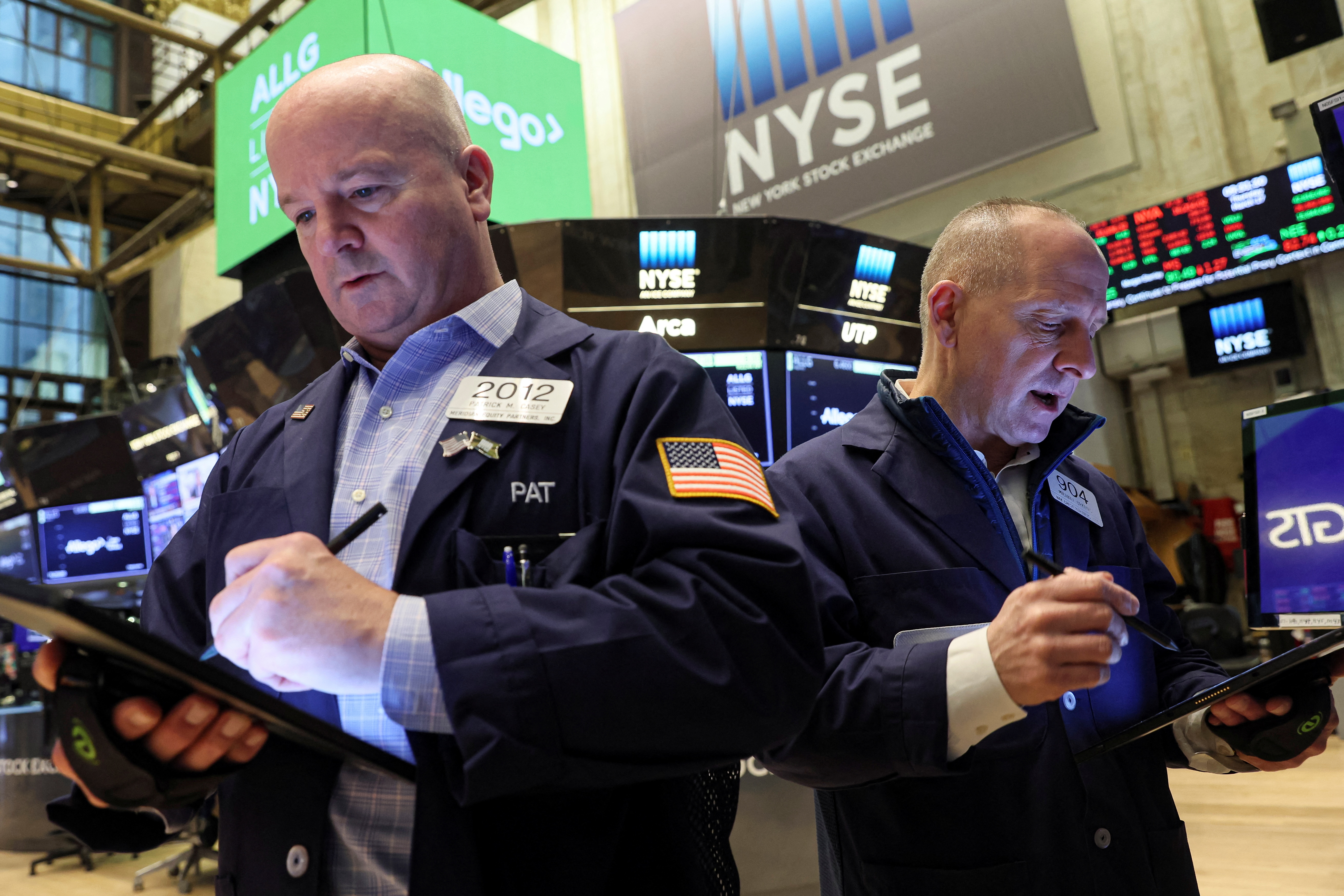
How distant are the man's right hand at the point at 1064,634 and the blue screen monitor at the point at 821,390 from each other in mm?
3296

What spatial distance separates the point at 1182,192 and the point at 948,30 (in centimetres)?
243

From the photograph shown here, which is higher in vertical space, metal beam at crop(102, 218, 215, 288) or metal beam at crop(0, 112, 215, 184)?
metal beam at crop(0, 112, 215, 184)

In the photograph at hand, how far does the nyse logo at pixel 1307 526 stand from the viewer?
62.3 inches

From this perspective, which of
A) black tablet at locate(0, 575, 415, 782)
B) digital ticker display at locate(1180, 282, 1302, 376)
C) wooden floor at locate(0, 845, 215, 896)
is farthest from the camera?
digital ticker display at locate(1180, 282, 1302, 376)

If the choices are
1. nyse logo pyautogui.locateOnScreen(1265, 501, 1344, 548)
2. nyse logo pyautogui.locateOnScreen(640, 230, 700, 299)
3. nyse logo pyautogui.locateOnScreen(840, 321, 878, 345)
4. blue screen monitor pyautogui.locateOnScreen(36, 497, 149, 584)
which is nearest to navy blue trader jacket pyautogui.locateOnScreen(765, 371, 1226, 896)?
nyse logo pyautogui.locateOnScreen(1265, 501, 1344, 548)

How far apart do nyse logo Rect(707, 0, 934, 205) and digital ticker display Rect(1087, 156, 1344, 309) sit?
77.0 inches

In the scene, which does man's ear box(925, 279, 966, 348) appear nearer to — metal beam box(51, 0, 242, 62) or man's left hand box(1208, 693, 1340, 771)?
man's left hand box(1208, 693, 1340, 771)

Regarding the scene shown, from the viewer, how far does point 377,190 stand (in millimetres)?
1188

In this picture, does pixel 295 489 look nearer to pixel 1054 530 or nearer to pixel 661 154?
pixel 1054 530

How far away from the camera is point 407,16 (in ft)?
15.2

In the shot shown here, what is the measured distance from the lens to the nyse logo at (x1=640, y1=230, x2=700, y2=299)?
4.62m

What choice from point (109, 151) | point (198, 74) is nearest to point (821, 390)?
point (198, 74)

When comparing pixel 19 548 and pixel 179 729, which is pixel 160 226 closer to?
pixel 19 548

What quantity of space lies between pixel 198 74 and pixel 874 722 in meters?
12.0
